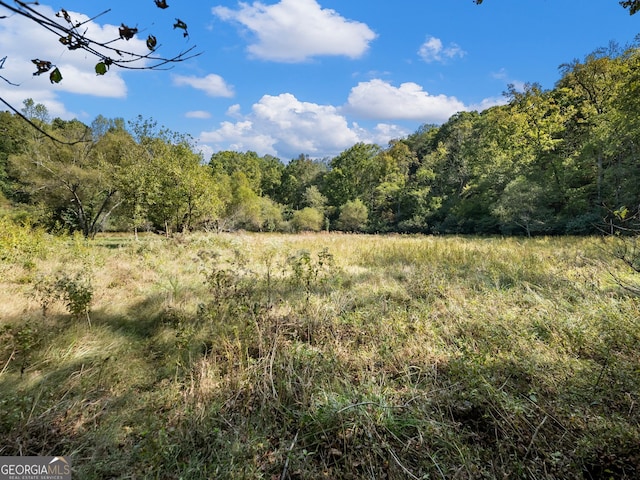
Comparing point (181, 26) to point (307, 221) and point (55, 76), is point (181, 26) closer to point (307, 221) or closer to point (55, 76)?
point (55, 76)

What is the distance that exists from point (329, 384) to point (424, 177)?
117 feet

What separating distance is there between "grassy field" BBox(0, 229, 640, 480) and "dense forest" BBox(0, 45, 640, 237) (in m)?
1.90

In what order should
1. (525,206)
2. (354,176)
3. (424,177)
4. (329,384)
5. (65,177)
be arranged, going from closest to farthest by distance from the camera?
(329,384)
(65,177)
(525,206)
(424,177)
(354,176)

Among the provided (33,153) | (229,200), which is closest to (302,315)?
(33,153)

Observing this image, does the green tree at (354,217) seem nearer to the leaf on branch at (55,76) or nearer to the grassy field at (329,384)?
the grassy field at (329,384)

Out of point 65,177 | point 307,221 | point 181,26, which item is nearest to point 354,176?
point 307,221

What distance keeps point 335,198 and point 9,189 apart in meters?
33.8

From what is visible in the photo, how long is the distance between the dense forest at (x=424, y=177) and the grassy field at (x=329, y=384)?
190cm

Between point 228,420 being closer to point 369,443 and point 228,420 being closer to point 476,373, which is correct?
point 369,443

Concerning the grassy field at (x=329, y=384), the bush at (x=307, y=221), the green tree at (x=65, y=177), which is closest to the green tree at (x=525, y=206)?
the grassy field at (x=329, y=384)

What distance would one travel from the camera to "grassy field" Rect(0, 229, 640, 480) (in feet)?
6.61

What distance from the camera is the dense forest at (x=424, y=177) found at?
14562 millimetres

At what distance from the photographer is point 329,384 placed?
2758 millimetres

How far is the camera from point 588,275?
571 cm
